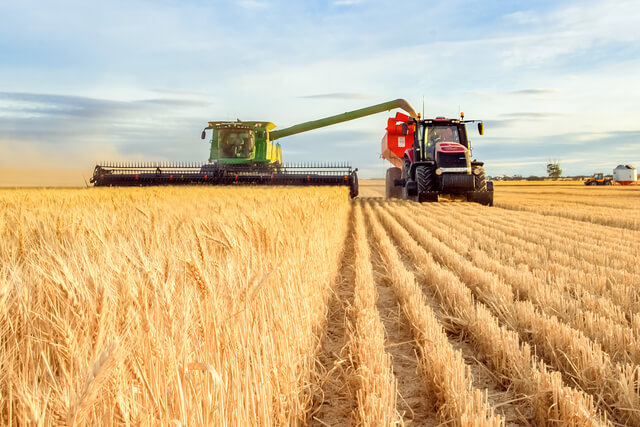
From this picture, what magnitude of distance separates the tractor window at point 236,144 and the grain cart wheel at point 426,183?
7115mm

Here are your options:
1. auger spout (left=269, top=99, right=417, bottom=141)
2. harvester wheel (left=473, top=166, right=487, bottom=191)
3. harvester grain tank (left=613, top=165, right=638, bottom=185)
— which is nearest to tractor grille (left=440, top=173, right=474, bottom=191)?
harvester wheel (left=473, top=166, right=487, bottom=191)

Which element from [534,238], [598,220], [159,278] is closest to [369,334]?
[159,278]

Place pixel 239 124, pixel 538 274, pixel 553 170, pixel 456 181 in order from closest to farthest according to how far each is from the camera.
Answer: pixel 538 274
pixel 456 181
pixel 239 124
pixel 553 170

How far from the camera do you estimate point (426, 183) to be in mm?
16656

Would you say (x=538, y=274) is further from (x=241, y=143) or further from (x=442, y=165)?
(x=241, y=143)

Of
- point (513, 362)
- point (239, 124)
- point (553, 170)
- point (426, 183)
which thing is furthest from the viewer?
point (553, 170)

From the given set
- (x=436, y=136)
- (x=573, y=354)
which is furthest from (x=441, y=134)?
(x=573, y=354)

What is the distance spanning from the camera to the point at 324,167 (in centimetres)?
1948

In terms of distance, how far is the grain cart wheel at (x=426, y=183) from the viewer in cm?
1662

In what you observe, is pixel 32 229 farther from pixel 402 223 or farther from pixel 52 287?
pixel 402 223

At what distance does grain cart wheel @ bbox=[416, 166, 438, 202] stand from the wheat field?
1023 cm

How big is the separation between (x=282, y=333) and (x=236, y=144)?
1800 centimetres

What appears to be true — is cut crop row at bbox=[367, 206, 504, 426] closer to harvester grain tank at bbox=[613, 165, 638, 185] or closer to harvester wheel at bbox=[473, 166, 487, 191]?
harvester wheel at bbox=[473, 166, 487, 191]

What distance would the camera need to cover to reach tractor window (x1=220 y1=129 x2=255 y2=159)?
20.0 metres
